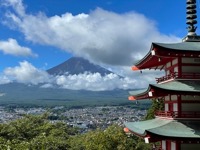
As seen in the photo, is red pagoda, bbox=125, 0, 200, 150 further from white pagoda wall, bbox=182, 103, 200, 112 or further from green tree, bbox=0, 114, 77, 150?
green tree, bbox=0, 114, 77, 150

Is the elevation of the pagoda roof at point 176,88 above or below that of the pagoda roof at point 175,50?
below

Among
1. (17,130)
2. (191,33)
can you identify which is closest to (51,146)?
(17,130)

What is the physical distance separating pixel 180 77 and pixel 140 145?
34.5 m

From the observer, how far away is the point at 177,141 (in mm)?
16828

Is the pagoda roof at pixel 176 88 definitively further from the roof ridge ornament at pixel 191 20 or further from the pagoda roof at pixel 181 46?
the roof ridge ornament at pixel 191 20

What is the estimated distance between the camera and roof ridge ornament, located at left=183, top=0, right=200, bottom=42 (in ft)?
63.5

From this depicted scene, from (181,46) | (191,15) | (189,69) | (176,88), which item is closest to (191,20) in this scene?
(191,15)

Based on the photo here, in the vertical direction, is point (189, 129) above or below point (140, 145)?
above

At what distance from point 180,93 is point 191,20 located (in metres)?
4.64

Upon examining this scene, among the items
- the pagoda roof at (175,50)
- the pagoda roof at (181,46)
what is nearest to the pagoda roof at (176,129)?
the pagoda roof at (175,50)

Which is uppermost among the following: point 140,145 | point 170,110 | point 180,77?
point 180,77

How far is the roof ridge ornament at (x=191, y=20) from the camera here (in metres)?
19.3

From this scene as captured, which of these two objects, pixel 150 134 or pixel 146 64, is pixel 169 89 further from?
pixel 146 64

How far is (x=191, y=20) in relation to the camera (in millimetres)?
19484
